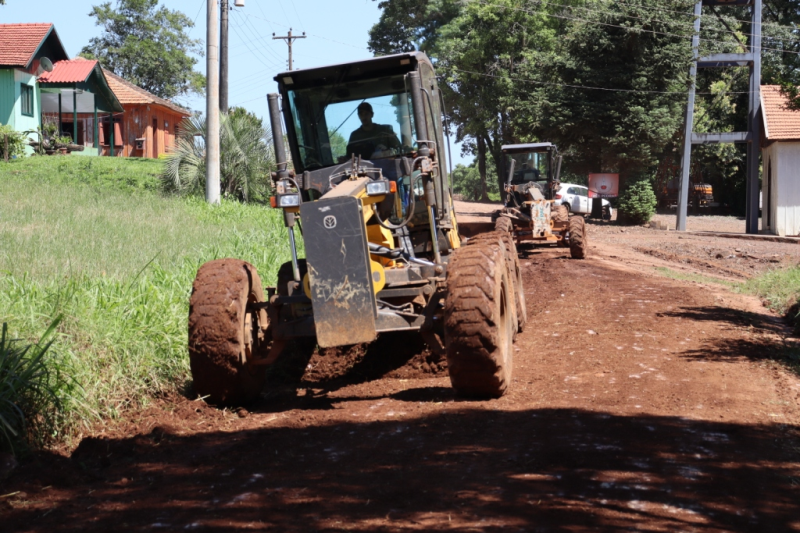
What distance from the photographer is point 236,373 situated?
6.84 m

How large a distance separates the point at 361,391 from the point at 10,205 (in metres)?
11.0

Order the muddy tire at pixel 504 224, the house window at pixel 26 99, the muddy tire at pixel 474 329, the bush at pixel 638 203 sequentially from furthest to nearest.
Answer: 1. the bush at pixel 638 203
2. the house window at pixel 26 99
3. the muddy tire at pixel 504 224
4. the muddy tire at pixel 474 329

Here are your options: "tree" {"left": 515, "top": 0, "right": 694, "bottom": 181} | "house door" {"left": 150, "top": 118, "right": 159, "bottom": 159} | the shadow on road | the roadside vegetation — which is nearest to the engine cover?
the shadow on road

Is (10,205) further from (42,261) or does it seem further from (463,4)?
(463,4)

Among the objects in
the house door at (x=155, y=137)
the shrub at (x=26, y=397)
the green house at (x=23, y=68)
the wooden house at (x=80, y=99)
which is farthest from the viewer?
the house door at (x=155, y=137)

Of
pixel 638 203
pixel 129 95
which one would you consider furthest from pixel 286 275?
pixel 129 95

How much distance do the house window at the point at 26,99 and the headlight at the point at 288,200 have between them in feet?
98.0

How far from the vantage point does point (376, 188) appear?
7211 mm

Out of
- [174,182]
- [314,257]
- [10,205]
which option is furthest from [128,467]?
[174,182]

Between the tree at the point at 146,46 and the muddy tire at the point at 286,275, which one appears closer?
the muddy tire at the point at 286,275

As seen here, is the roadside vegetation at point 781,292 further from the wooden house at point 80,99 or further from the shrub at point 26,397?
the wooden house at point 80,99

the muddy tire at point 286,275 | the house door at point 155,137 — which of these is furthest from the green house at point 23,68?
the muddy tire at point 286,275

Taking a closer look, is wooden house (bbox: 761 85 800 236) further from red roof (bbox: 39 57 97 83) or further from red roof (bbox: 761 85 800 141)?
red roof (bbox: 39 57 97 83)

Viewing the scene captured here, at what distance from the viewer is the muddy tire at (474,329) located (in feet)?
21.2
